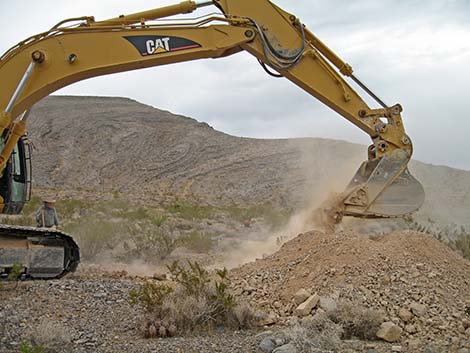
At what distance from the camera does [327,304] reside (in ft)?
25.4

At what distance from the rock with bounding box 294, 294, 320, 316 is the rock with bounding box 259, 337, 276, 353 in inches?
49.0

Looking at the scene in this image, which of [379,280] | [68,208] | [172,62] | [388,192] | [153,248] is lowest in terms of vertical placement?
[153,248]

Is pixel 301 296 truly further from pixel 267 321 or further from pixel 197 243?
pixel 197 243

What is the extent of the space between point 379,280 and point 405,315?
820 mm

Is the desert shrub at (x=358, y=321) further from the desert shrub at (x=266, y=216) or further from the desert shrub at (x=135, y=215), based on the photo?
the desert shrub at (x=135, y=215)

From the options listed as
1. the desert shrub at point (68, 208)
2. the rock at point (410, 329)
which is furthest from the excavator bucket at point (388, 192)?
the desert shrub at point (68, 208)

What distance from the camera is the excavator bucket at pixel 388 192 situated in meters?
9.99

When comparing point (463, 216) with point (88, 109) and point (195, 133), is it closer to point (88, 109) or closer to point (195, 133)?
point (195, 133)

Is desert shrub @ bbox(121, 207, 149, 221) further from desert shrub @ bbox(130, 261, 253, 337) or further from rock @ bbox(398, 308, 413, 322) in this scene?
rock @ bbox(398, 308, 413, 322)

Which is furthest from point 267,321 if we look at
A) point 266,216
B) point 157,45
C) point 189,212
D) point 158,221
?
point 189,212

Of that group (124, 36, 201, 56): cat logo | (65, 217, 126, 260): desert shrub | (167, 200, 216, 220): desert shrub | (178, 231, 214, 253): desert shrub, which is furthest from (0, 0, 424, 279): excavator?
(167, 200, 216, 220): desert shrub

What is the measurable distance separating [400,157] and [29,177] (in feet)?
18.7

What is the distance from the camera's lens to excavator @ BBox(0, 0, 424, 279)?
8305 mm

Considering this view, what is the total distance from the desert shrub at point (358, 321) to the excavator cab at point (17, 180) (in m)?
5.03
